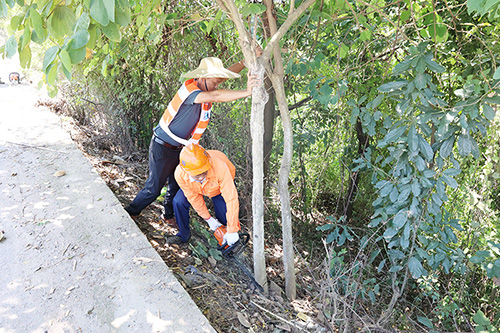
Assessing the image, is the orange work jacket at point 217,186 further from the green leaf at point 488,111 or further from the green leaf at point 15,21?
the green leaf at point 488,111

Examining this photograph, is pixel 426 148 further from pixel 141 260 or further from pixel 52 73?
pixel 141 260

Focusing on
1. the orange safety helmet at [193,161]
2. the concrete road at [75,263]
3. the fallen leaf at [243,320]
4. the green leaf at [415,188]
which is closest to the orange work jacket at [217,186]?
the orange safety helmet at [193,161]

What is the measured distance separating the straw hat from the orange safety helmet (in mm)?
660

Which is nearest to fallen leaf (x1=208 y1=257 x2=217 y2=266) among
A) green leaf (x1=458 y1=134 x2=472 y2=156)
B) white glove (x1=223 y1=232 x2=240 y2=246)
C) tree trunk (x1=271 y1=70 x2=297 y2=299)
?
white glove (x1=223 y1=232 x2=240 y2=246)

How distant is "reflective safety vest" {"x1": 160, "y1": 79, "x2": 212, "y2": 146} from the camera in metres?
3.24

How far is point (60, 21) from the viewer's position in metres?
1.41

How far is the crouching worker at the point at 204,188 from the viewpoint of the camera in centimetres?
314

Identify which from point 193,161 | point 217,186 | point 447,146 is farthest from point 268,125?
point 447,146

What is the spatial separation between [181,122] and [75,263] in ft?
5.32

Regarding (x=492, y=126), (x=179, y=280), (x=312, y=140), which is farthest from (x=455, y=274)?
(x=179, y=280)

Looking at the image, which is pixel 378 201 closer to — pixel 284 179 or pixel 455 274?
pixel 284 179

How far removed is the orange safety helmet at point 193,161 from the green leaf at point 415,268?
1.98 metres

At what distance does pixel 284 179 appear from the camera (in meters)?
2.77

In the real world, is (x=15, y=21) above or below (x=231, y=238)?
above
